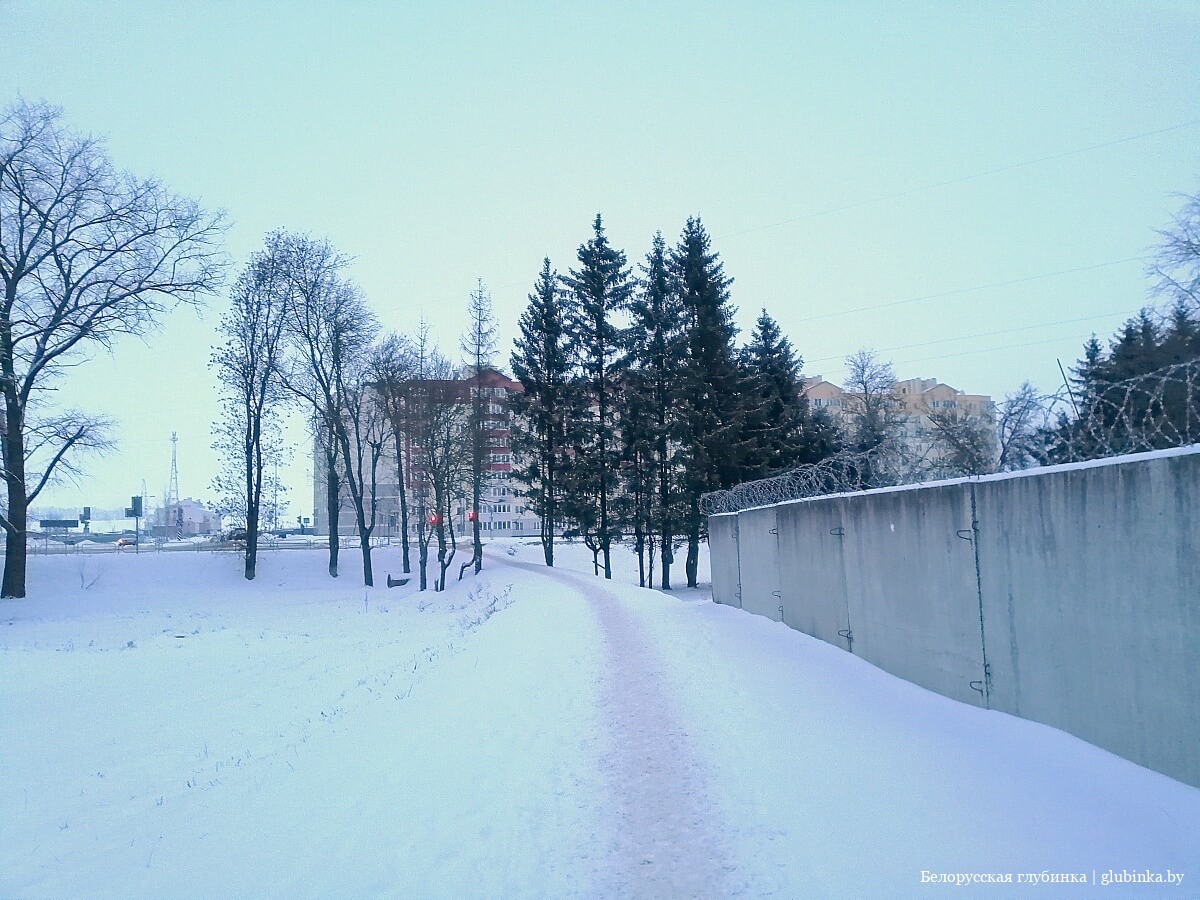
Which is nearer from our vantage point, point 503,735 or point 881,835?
point 881,835

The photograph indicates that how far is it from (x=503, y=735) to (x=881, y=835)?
155 inches

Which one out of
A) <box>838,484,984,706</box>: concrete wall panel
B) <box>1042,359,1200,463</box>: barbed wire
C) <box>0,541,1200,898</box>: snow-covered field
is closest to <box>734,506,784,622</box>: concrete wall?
<box>0,541,1200,898</box>: snow-covered field

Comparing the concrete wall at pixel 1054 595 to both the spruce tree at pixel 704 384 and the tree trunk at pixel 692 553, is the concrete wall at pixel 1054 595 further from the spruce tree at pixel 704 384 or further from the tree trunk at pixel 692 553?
the tree trunk at pixel 692 553

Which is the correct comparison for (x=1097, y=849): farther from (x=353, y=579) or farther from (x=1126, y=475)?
(x=353, y=579)

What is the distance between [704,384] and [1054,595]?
2841 centimetres

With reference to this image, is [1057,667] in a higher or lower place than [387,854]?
higher

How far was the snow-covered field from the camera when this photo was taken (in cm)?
476

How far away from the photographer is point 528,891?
471 cm

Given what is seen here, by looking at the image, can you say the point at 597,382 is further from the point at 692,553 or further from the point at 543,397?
the point at 692,553

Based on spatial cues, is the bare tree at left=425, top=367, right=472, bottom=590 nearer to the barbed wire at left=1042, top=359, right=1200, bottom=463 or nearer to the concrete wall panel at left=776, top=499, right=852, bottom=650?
the concrete wall panel at left=776, top=499, right=852, bottom=650

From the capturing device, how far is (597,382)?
129ft

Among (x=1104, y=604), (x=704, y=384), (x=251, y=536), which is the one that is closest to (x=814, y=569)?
(x=1104, y=604)

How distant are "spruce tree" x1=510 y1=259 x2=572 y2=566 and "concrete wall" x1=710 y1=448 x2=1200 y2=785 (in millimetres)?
29959

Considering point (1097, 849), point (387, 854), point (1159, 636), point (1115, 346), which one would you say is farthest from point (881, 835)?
point (1115, 346)
